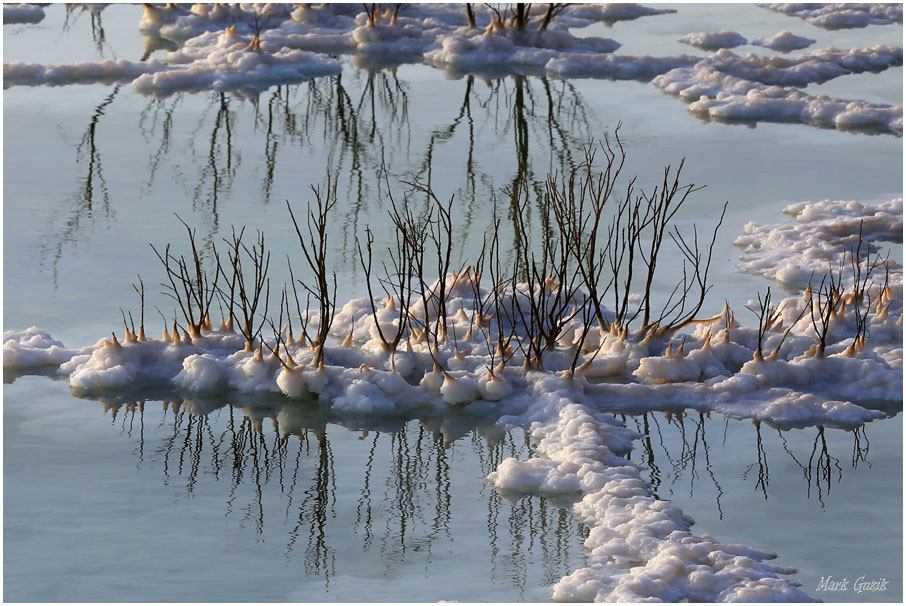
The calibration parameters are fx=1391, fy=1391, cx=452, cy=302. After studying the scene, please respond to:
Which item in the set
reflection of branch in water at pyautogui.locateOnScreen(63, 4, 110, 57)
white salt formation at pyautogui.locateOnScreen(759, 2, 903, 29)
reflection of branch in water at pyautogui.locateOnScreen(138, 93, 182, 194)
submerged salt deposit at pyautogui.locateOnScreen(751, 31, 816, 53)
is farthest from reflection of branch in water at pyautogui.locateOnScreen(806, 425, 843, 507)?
white salt formation at pyautogui.locateOnScreen(759, 2, 903, 29)

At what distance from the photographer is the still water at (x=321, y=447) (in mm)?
4758

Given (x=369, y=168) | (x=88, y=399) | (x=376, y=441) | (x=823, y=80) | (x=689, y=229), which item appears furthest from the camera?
(x=823, y=80)

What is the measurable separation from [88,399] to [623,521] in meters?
2.61

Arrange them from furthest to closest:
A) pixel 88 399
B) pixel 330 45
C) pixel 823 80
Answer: pixel 330 45
pixel 823 80
pixel 88 399

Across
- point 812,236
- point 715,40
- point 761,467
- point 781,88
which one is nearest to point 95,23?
point 715,40

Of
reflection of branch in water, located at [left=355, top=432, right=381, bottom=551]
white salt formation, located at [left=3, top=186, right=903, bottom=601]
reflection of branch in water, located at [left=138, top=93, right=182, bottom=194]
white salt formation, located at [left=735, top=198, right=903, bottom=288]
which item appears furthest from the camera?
reflection of branch in water, located at [left=138, top=93, right=182, bottom=194]

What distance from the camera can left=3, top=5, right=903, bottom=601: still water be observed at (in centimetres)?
476

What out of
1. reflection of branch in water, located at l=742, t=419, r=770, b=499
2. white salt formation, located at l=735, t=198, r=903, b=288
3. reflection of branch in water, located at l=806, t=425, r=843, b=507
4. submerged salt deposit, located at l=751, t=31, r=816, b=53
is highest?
submerged salt deposit, located at l=751, t=31, r=816, b=53

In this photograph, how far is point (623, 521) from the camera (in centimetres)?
495

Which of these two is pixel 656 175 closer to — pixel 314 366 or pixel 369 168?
pixel 369 168

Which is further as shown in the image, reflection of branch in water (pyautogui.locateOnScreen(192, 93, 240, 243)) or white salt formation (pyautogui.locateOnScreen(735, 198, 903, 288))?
reflection of branch in water (pyautogui.locateOnScreen(192, 93, 240, 243))

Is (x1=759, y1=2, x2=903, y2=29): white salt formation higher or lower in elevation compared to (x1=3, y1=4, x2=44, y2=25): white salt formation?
lower

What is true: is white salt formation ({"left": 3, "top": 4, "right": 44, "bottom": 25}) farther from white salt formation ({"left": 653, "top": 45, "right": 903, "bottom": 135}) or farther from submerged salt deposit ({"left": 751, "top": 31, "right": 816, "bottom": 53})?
submerged salt deposit ({"left": 751, "top": 31, "right": 816, "bottom": 53})

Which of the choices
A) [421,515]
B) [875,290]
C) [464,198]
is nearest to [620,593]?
[421,515]
